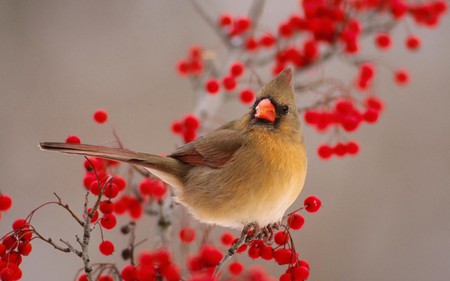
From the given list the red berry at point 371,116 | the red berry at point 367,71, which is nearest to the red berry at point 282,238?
the red berry at point 371,116

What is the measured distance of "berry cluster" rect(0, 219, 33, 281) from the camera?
4.63 ft

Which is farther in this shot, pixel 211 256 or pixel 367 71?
pixel 367 71

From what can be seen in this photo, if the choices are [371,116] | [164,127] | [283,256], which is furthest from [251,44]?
[164,127]

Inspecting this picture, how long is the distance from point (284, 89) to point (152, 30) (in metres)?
2.71

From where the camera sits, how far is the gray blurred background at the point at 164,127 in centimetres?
387

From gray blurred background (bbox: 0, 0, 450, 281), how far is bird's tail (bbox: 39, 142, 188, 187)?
5.58ft

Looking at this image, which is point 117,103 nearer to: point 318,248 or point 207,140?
point 318,248

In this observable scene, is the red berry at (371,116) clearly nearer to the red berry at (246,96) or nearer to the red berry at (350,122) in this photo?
the red berry at (350,122)

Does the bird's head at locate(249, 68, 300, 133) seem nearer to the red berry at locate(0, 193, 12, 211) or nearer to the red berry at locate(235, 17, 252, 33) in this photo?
the red berry at locate(235, 17, 252, 33)

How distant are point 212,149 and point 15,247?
2.47 ft

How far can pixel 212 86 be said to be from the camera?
2268 mm

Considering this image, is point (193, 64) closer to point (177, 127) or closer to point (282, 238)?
point (177, 127)

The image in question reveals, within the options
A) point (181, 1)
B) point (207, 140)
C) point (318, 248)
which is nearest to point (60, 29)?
point (181, 1)

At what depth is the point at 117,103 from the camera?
166 inches
